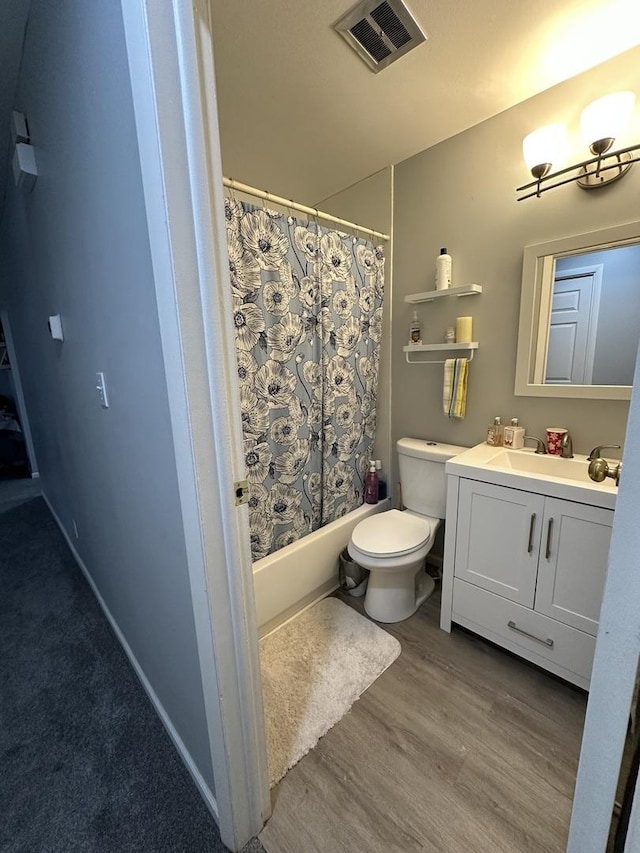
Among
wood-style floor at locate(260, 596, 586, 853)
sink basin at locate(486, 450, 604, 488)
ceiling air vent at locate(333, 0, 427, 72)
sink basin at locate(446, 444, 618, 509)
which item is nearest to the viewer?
wood-style floor at locate(260, 596, 586, 853)

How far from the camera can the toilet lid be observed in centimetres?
168

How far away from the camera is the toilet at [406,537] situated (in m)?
1.68

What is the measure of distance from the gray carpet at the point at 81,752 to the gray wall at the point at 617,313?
2.02 metres

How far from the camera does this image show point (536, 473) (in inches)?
62.4

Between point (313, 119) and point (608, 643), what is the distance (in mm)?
2055

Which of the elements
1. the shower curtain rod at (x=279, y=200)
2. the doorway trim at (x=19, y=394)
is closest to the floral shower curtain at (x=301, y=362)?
the shower curtain rod at (x=279, y=200)

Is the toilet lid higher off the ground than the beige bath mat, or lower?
higher

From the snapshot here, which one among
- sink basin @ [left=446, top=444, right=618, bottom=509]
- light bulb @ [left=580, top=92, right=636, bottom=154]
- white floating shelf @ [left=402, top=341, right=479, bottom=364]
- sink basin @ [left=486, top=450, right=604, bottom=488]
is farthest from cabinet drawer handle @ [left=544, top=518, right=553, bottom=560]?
light bulb @ [left=580, top=92, right=636, bottom=154]

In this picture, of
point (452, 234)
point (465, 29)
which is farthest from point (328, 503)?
point (465, 29)

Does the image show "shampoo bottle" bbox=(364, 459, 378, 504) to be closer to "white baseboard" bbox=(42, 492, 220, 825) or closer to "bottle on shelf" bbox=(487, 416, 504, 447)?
"bottle on shelf" bbox=(487, 416, 504, 447)

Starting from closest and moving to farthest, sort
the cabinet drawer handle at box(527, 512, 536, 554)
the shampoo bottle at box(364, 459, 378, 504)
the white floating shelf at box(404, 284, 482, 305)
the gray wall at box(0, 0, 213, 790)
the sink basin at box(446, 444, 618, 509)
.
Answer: the gray wall at box(0, 0, 213, 790) → the sink basin at box(446, 444, 618, 509) → the cabinet drawer handle at box(527, 512, 536, 554) → the white floating shelf at box(404, 284, 482, 305) → the shampoo bottle at box(364, 459, 378, 504)

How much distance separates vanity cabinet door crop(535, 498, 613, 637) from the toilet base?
589 mm

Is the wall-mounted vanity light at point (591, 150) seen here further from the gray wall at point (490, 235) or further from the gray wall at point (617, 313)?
the gray wall at point (617, 313)

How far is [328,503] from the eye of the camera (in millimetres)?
2066
